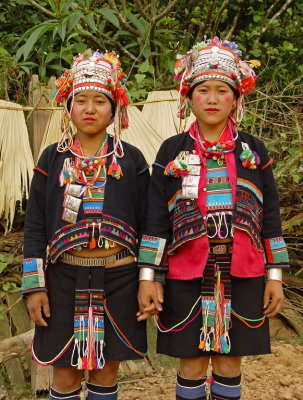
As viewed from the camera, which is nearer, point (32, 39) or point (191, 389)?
point (191, 389)

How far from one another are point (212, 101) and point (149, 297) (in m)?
0.83

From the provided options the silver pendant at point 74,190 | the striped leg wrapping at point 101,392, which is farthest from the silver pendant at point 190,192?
the striped leg wrapping at point 101,392

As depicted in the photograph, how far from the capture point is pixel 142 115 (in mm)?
3457

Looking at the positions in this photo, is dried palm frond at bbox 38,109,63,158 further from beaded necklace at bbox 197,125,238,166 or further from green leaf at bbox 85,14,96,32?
beaded necklace at bbox 197,125,238,166

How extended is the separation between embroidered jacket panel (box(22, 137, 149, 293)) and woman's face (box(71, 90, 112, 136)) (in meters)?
0.13

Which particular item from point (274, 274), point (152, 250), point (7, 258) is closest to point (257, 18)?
point (7, 258)

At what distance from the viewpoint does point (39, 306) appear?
91.8 inches

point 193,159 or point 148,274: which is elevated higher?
point 193,159

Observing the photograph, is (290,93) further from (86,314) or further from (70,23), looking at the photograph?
(86,314)

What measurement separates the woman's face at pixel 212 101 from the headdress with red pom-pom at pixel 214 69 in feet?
0.09

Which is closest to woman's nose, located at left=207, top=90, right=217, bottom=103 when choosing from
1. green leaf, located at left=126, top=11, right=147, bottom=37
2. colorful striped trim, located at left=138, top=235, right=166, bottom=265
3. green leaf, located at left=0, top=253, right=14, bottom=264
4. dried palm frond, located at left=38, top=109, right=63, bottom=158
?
colorful striped trim, located at left=138, top=235, right=166, bottom=265

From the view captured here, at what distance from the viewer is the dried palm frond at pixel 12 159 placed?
10.8 ft

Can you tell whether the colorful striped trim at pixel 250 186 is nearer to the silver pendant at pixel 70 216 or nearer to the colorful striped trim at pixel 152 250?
the colorful striped trim at pixel 152 250

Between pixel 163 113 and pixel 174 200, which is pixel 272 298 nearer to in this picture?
pixel 174 200
